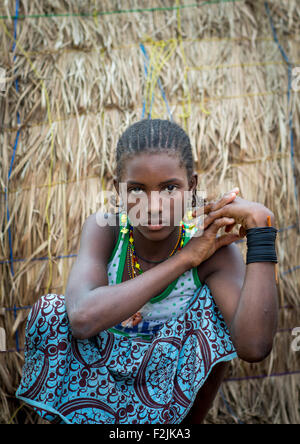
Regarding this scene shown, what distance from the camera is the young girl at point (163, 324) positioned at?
1.51 metres

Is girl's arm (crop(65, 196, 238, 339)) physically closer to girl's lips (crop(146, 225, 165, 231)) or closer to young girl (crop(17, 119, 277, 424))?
young girl (crop(17, 119, 277, 424))

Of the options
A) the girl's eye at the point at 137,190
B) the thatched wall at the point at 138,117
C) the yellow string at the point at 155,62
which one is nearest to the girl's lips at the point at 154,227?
the girl's eye at the point at 137,190

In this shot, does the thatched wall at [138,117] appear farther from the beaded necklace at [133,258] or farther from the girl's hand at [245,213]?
the girl's hand at [245,213]

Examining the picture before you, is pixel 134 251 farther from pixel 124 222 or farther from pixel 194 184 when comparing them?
pixel 194 184

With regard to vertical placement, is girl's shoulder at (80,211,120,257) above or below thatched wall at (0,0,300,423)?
below

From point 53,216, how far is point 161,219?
3.25 ft

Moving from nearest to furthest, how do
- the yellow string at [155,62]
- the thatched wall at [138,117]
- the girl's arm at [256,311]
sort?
1. the girl's arm at [256,311]
2. the thatched wall at [138,117]
3. the yellow string at [155,62]

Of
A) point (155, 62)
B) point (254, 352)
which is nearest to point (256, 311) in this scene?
point (254, 352)

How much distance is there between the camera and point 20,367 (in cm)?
231

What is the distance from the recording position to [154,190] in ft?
5.12

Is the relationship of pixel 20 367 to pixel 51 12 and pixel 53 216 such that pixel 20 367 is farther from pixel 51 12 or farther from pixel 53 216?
pixel 51 12

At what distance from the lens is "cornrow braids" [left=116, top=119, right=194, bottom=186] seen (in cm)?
159

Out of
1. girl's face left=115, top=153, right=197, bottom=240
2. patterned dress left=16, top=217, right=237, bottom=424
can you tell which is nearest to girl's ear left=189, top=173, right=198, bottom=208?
girl's face left=115, top=153, right=197, bottom=240

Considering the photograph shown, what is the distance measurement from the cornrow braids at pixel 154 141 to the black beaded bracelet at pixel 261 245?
1.12 ft
